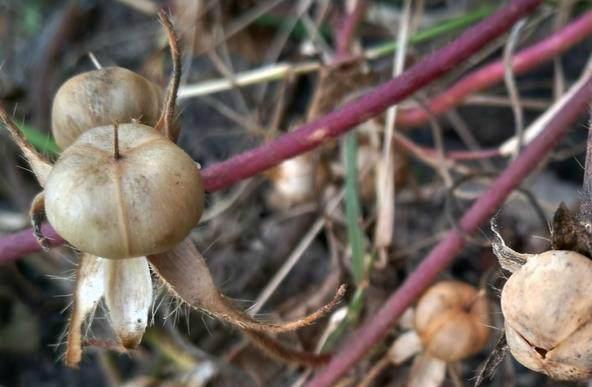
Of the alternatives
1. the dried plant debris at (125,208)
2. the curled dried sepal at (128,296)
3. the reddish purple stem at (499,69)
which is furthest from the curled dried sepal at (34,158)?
the reddish purple stem at (499,69)

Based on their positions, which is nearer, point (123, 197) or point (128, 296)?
point (123, 197)

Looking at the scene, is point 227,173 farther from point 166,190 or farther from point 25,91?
point 25,91

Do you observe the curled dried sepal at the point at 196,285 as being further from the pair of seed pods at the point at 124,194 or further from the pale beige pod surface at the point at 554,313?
the pale beige pod surface at the point at 554,313

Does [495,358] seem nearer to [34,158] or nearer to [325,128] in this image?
[325,128]

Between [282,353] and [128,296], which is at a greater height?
[128,296]

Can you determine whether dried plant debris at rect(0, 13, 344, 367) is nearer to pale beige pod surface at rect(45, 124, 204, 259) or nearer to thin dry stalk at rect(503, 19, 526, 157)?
pale beige pod surface at rect(45, 124, 204, 259)

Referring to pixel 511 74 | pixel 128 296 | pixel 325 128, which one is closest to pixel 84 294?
pixel 128 296
